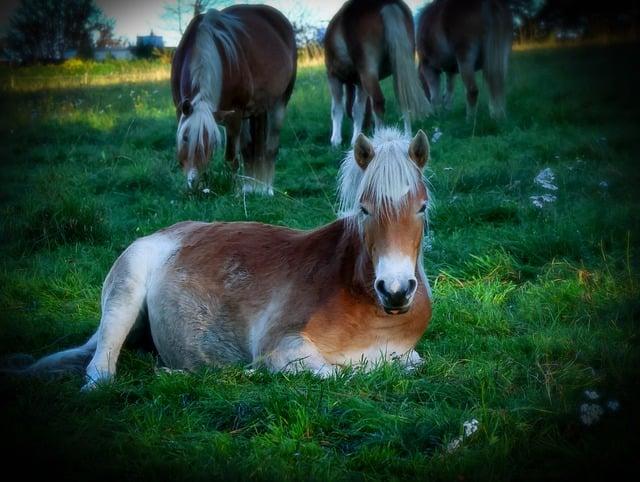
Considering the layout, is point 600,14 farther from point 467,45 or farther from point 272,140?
point 467,45

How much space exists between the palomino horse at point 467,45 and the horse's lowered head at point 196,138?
16.0 feet

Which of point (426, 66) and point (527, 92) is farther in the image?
point (426, 66)

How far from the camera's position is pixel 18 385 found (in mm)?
3594

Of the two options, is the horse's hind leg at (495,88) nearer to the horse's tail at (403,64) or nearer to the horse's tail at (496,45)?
the horse's tail at (496,45)

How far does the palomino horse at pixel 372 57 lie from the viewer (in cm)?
1088

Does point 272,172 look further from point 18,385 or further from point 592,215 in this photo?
point 18,385

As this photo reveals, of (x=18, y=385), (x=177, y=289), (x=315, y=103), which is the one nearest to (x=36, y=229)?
(x=177, y=289)

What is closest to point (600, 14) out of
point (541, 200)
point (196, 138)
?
point (541, 200)

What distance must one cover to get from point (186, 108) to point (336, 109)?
4.50 m

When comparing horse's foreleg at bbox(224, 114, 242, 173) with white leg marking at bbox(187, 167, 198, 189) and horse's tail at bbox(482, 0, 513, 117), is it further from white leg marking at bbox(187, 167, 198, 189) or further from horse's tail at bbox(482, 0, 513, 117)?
horse's tail at bbox(482, 0, 513, 117)

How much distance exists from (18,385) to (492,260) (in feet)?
10.8

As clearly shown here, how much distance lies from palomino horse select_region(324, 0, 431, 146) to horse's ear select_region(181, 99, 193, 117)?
3.47m

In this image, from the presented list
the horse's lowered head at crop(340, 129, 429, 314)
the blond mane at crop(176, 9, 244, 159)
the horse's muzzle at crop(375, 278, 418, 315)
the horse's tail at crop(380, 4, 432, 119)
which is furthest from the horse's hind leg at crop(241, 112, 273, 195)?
the horse's muzzle at crop(375, 278, 418, 315)

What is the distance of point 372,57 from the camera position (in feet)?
37.0
